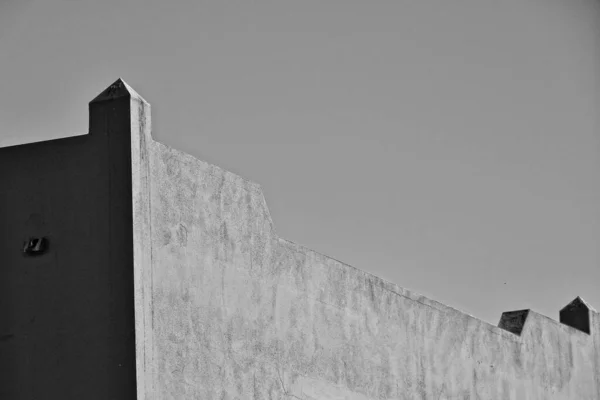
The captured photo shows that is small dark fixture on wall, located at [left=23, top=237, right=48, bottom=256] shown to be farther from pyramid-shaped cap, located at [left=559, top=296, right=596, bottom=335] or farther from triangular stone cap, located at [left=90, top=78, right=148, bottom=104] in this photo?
pyramid-shaped cap, located at [left=559, top=296, right=596, bottom=335]

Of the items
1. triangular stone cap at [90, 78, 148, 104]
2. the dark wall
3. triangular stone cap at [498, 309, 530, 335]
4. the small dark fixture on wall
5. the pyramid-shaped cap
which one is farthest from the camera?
the pyramid-shaped cap

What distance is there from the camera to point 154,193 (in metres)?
9.93

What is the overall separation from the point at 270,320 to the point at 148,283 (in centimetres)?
184

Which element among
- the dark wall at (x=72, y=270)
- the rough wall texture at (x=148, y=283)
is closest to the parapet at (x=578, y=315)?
the rough wall texture at (x=148, y=283)

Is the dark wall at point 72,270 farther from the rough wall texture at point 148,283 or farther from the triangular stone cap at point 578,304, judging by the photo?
the triangular stone cap at point 578,304

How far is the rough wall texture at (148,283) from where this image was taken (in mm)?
9648

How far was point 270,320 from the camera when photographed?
1125cm

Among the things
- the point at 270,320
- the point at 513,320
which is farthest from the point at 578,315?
the point at 270,320

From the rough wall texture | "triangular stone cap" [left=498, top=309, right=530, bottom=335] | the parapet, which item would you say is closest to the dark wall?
the rough wall texture

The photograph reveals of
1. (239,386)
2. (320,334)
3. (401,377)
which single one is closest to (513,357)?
(401,377)

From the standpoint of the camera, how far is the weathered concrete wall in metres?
10.1

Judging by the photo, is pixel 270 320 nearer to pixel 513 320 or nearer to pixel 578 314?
pixel 513 320

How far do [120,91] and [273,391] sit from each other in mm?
3192

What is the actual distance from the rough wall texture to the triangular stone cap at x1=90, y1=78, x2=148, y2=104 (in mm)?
12
